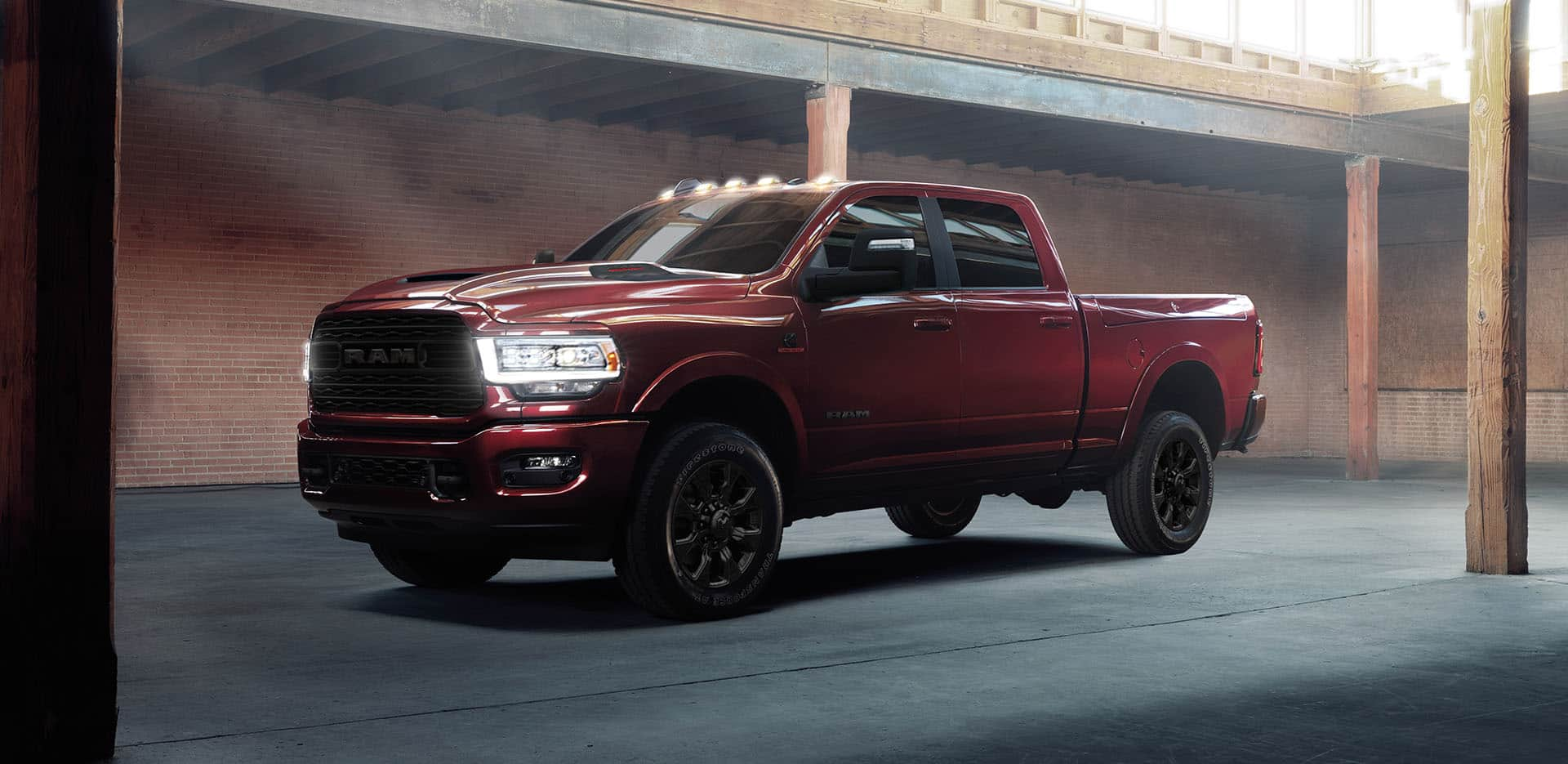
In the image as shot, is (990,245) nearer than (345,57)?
Yes

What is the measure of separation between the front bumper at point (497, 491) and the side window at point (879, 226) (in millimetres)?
1547

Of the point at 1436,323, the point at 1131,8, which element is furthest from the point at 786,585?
the point at 1436,323

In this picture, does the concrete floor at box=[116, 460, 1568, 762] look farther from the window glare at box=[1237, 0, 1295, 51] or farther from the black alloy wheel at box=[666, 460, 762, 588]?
the window glare at box=[1237, 0, 1295, 51]

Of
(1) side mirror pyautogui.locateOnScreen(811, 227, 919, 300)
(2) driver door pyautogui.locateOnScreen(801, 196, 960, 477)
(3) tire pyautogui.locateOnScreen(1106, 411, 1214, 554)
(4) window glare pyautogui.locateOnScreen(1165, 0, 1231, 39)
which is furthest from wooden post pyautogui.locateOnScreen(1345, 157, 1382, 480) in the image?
(1) side mirror pyautogui.locateOnScreen(811, 227, 919, 300)

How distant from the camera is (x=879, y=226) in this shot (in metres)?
7.77

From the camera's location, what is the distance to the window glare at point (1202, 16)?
18266 mm

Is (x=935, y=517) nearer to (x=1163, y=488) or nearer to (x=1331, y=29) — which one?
(x=1163, y=488)

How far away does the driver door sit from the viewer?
7219 millimetres

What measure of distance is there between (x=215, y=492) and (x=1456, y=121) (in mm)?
15459

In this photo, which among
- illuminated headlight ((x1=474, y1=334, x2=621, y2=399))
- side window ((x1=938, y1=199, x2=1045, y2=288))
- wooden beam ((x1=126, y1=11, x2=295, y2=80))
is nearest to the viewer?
illuminated headlight ((x1=474, y1=334, x2=621, y2=399))

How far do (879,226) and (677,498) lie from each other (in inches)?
76.5

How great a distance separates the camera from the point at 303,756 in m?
4.34

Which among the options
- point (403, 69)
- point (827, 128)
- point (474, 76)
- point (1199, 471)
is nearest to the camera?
point (1199, 471)

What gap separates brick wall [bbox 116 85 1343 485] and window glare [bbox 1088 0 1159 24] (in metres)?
4.71
